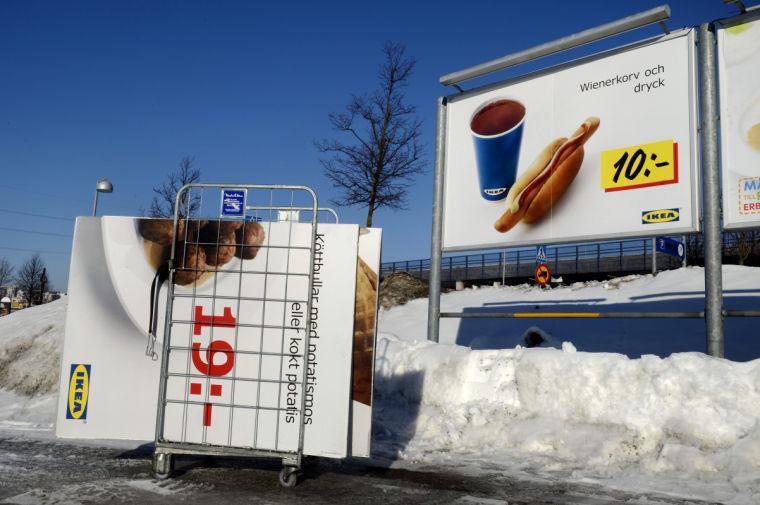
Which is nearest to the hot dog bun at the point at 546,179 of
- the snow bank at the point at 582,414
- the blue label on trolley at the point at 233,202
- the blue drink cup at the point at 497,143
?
the blue drink cup at the point at 497,143

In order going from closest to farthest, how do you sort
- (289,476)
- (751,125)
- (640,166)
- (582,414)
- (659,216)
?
(289,476), (582,414), (751,125), (659,216), (640,166)

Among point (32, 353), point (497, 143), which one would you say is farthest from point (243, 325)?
point (32, 353)

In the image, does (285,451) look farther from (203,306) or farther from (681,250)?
(681,250)

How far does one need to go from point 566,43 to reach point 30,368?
12090 mm

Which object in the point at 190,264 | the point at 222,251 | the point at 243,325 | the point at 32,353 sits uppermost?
the point at 222,251

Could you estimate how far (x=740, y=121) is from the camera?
30.6 feet

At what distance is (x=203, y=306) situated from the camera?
6504mm

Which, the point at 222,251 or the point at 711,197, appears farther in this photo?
the point at 711,197

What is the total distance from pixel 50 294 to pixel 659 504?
92.8m

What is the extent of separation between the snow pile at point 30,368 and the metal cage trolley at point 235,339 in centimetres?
486

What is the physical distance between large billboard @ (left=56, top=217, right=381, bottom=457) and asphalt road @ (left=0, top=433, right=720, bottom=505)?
408mm

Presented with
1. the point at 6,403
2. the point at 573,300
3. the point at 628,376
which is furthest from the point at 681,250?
the point at 6,403

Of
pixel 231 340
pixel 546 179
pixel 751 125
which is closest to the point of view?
pixel 231 340

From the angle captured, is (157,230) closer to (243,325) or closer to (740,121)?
(243,325)
